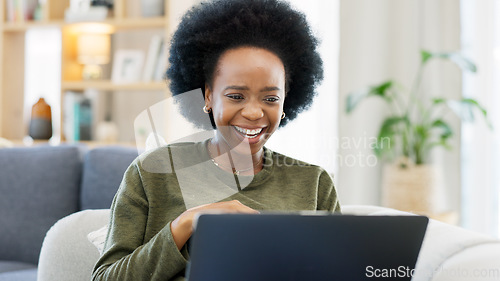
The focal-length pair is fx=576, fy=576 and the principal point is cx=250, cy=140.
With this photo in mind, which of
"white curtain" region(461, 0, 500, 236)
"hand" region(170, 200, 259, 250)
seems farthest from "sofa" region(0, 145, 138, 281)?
"white curtain" region(461, 0, 500, 236)

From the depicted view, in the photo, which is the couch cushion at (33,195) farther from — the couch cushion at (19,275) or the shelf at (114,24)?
the shelf at (114,24)

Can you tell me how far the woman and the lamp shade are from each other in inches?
90.8

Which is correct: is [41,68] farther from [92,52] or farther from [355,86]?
[355,86]

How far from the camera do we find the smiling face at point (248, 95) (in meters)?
1.13

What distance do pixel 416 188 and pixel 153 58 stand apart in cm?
166

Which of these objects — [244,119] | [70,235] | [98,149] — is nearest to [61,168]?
[98,149]

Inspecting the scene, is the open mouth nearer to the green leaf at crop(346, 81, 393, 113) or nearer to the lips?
the lips

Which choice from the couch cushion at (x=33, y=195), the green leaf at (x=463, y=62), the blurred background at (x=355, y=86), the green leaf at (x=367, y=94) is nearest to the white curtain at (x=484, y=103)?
the blurred background at (x=355, y=86)

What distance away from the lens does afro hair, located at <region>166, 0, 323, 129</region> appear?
3.97 ft

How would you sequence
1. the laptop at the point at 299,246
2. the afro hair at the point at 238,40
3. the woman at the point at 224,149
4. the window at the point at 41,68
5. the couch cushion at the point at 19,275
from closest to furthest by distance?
the laptop at the point at 299,246, the woman at the point at 224,149, the afro hair at the point at 238,40, the couch cushion at the point at 19,275, the window at the point at 41,68

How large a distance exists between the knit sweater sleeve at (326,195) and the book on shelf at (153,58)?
226cm

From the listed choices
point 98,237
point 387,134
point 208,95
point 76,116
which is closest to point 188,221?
point 208,95

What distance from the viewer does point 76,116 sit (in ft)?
11.5

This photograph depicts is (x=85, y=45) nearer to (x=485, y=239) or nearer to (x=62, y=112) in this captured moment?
(x=62, y=112)
